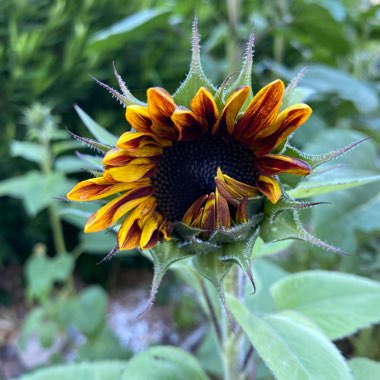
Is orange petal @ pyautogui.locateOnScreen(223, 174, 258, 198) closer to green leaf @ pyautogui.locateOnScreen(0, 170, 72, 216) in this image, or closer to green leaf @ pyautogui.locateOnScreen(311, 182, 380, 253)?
green leaf @ pyautogui.locateOnScreen(311, 182, 380, 253)

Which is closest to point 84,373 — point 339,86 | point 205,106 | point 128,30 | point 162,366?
point 162,366

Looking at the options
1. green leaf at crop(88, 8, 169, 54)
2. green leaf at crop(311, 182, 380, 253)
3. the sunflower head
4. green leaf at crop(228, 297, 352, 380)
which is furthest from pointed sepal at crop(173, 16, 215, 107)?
green leaf at crop(88, 8, 169, 54)

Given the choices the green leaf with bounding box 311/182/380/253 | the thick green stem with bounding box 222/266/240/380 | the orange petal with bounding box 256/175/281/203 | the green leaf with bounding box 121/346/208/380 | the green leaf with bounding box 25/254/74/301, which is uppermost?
the orange petal with bounding box 256/175/281/203

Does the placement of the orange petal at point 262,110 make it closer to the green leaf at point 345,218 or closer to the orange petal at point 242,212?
the orange petal at point 242,212

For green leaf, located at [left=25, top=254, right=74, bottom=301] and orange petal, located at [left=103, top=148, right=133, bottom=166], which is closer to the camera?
orange petal, located at [left=103, top=148, right=133, bottom=166]

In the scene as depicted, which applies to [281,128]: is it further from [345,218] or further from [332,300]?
[345,218]

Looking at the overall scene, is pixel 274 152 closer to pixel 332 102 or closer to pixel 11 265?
pixel 332 102

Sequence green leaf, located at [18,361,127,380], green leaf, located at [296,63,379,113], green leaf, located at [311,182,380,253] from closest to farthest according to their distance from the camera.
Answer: green leaf, located at [18,361,127,380], green leaf, located at [311,182,380,253], green leaf, located at [296,63,379,113]
